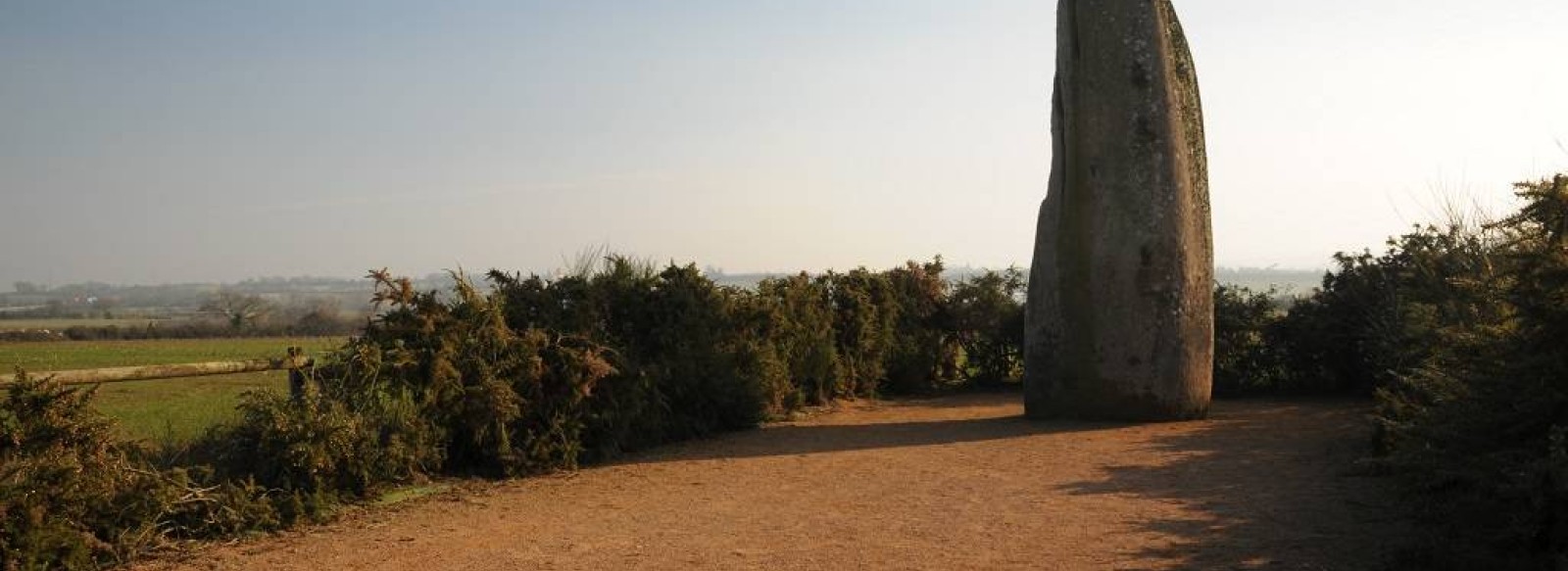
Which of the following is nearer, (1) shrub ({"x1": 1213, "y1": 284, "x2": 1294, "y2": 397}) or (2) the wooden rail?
(2) the wooden rail

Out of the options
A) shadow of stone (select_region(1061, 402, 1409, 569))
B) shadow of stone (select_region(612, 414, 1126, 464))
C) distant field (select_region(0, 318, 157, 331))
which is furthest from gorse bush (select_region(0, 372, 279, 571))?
distant field (select_region(0, 318, 157, 331))

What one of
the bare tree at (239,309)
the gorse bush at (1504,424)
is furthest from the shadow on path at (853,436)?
the bare tree at (239,309)

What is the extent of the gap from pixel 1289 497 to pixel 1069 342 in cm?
480

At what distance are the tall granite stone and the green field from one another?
8054 millimetres

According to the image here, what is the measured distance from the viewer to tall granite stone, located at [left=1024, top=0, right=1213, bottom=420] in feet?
42.2

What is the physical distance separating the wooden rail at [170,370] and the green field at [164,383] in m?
0.29

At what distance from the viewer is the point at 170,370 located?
965cm

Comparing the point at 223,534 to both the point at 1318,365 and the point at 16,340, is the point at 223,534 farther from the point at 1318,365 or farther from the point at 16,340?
the point at 16,340

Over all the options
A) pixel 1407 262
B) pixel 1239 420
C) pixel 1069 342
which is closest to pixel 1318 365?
pixel 1407 262

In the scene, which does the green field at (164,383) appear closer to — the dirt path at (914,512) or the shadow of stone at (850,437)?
the dirt path at (914,512)

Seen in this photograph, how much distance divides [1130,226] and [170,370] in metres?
9.79

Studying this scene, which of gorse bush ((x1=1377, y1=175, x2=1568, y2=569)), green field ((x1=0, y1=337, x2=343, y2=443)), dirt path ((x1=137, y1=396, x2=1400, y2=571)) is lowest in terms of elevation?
dirt path ((x1=137, y1=396, x2=1400, y2=571))

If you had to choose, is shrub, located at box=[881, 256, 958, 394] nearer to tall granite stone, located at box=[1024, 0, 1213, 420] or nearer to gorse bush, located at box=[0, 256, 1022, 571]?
gorse bush, located at box=[0, 256, 1022, 571]

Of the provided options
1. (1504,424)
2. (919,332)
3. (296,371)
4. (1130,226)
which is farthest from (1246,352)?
(296,371)
